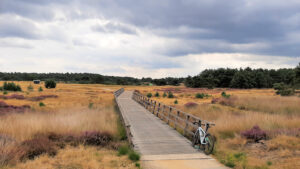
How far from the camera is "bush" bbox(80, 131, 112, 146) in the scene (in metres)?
10.4

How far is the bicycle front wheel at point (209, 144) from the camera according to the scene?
8.50 metres

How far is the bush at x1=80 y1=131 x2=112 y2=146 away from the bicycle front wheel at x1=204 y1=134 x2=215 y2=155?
14.4ft

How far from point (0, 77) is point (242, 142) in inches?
8188

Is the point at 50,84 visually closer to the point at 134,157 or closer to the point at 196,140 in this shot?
the point at 196,140

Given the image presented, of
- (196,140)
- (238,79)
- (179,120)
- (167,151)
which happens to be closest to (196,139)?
(196,140)

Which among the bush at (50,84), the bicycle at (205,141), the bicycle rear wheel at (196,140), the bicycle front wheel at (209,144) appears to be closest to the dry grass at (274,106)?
the bicycle rear wheel at (196,140)

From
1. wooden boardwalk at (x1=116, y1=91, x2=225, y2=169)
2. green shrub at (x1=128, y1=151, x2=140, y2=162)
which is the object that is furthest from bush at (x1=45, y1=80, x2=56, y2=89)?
green shrub at (x1=128, y1=151, x2=140, y2=162)

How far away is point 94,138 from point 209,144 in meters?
4.98

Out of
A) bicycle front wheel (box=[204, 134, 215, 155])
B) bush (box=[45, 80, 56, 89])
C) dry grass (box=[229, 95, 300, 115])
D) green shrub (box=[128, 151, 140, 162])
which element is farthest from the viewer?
bush (box=[45, 80, 56, 89])

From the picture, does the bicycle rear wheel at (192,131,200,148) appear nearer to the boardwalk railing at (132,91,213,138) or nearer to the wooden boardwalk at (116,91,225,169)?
the wooden boardwalk at (116,91,225,169)

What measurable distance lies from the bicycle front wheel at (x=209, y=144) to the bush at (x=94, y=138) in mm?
4383

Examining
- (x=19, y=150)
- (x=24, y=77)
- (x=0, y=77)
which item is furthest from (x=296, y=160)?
(x=0, y=77)

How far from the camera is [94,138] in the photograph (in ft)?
34.6

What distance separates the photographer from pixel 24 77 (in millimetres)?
178500
